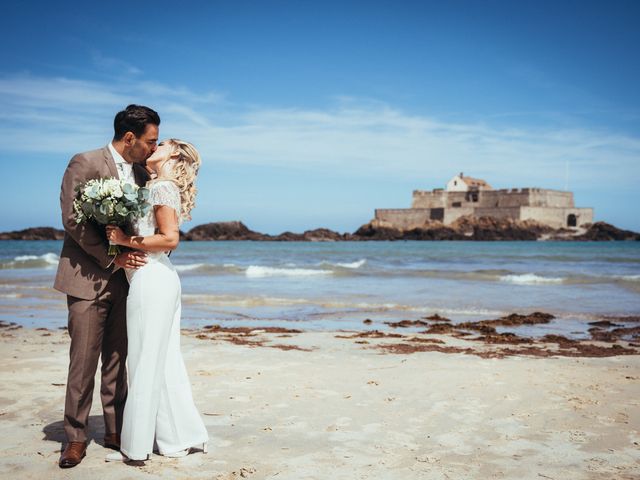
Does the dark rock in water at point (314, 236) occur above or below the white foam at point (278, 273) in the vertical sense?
above

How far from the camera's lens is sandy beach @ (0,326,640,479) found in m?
3.33

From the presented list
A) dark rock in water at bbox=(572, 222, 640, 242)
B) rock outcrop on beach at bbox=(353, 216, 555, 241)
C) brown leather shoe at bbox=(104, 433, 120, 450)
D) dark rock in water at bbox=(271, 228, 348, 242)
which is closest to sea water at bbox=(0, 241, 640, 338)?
brown leather shoe at bbox=(104, 433, 120, 450)

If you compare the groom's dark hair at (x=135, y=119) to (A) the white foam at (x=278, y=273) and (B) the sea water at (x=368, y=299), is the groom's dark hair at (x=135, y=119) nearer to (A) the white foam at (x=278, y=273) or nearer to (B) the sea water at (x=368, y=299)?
(B) the sea water at (x=368, y=299)

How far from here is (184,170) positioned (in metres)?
3.36

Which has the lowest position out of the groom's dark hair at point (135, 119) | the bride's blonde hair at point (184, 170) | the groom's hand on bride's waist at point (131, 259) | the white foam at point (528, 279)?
the white foam at point (528, 279)

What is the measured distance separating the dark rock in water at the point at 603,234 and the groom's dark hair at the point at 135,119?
7111 centimetres

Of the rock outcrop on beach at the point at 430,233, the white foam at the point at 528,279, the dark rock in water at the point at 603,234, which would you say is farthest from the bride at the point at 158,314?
the dark rock in water at the point at 603,234

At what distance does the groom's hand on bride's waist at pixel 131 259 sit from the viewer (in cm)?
326

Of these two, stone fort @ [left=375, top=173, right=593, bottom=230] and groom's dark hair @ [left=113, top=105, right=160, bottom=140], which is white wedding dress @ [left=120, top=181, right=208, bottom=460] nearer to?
groom's dark hair @ [left=113, top=105, right=160, bottom=140]

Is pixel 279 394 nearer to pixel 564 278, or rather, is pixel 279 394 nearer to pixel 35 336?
pixel 35 336

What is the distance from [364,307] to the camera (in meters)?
12.4

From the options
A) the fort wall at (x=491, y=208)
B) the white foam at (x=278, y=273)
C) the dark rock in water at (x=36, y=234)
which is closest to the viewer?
the white foam at (x=278, y=273)

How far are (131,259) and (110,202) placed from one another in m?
0.33

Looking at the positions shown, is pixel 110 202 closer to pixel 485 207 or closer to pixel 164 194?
pixel 164 194
